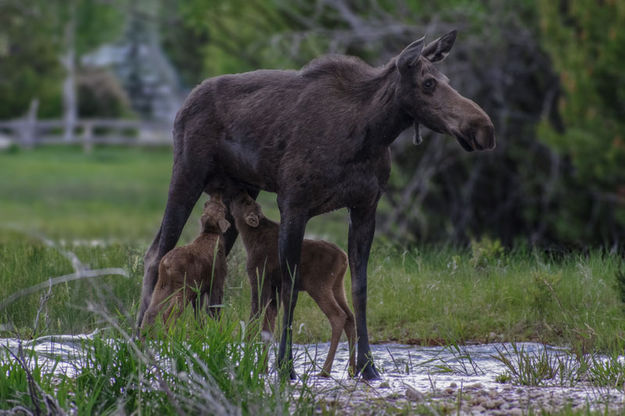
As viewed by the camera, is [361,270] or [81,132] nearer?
[361,270]

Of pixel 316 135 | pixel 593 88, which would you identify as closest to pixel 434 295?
pixel 316 135

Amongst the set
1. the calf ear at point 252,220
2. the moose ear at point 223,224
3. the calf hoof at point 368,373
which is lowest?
the calf hoof at point 368,373

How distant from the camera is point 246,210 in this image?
19.9ft

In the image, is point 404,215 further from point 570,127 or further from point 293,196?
point 293,196

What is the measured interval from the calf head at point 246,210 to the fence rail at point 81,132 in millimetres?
37518

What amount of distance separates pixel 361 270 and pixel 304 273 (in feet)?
1.15

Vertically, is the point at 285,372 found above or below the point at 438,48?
below

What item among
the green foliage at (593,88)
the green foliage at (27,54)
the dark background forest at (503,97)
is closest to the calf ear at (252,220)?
the dark background forest at (503,97)

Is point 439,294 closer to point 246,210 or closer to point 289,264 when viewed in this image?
point 246,210

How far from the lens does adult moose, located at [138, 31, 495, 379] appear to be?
5.35 metres

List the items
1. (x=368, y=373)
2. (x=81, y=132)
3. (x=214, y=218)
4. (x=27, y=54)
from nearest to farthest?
(x=368, y=373) < (x=214, y=218) < (x=27, y=54) < (x=81, y=132)

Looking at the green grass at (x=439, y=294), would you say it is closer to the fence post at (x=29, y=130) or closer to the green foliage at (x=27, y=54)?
the green foliage at (x=27, y=54)

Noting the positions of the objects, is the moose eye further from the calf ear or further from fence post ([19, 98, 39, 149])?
fence post ([19, 98, 39, 149])

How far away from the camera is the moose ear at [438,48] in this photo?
5531mm
